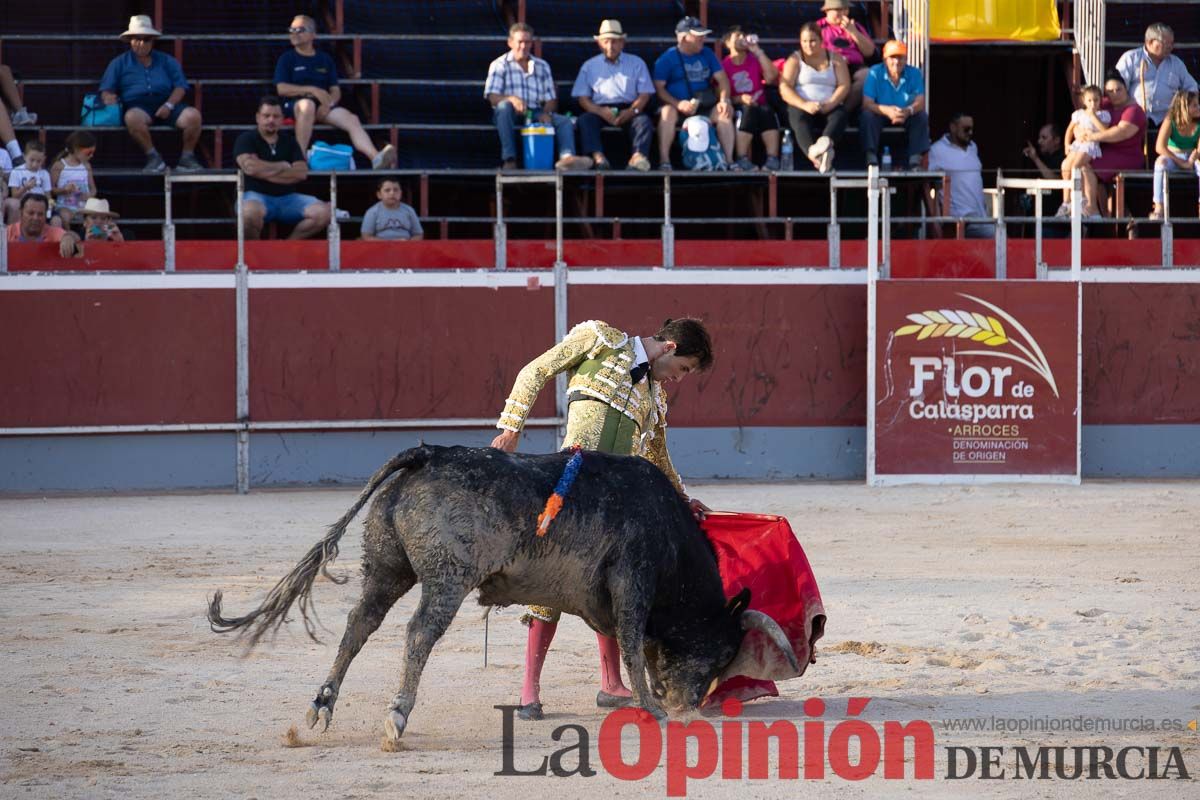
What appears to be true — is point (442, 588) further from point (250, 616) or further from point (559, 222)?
point (559, 222)

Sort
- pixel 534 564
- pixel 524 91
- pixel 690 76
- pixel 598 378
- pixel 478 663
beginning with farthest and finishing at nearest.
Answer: pixel 690 76 → pixel 524 91 → pixel 478 663 → pixel 598 378 → pixel 534 564

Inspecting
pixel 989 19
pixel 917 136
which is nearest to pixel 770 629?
pixel 917 136

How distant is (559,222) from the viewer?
1162 centimetres

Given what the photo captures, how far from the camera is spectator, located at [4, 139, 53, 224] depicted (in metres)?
11.3

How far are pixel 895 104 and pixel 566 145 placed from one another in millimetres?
2529

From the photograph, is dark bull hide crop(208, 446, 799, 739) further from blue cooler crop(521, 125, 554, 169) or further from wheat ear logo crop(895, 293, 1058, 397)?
blue cooler crop(521, 125, 554, 169)

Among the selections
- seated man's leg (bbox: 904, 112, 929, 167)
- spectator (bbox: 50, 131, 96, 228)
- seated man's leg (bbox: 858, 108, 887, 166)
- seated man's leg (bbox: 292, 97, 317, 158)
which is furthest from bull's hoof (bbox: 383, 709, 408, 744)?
seated man's leg (bbox: 904, 112, 929, 167)

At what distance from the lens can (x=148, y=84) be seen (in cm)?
1263

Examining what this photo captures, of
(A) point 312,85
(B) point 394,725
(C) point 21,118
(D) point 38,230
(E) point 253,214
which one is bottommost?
(B) point 394,725

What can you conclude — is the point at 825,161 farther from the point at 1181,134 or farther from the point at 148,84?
the point at 148,84

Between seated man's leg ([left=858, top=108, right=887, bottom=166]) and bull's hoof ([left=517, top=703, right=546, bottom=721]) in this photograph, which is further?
seated man's leg ([left=858, top=108, right=887, bottom=166])

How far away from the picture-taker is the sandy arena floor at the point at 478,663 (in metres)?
4.41

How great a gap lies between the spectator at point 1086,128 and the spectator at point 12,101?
7.56m

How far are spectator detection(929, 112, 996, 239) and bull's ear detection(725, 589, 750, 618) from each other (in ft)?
25.7
